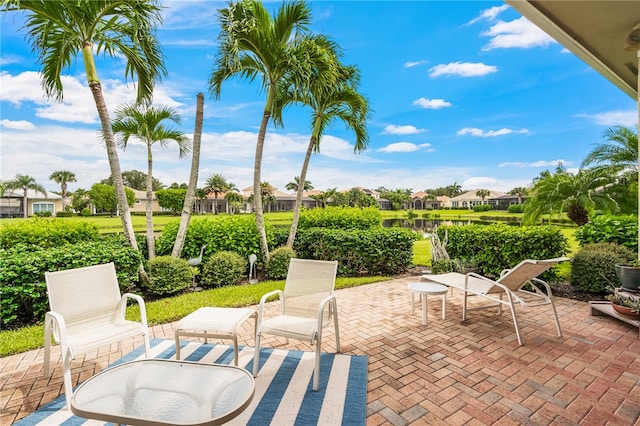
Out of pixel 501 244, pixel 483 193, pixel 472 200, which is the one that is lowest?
pixel 501 244

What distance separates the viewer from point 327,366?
3.03 meters

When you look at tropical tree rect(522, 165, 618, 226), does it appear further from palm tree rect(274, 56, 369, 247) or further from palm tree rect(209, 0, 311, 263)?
palm tree rect(209, 0, 311, 263)

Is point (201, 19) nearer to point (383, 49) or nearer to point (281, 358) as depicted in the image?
point (281, 358)

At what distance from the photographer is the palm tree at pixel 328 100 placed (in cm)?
656

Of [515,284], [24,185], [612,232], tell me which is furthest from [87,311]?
[612,232]

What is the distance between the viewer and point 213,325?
2.85m

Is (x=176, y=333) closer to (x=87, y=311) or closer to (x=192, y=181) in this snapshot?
(x=87, y=311)

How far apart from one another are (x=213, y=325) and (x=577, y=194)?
12011 mm

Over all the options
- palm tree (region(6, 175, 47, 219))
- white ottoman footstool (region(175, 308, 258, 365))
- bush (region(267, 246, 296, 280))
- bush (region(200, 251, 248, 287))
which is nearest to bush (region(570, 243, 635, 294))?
bush (region(267, 246, 296, 280))

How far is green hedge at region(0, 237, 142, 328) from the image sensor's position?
12.6ft

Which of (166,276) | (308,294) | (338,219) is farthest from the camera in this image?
(338,219)

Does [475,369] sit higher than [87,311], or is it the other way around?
[87,311]

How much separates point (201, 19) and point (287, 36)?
A: 5.85ft

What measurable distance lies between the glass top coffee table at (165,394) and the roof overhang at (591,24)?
434 cm
